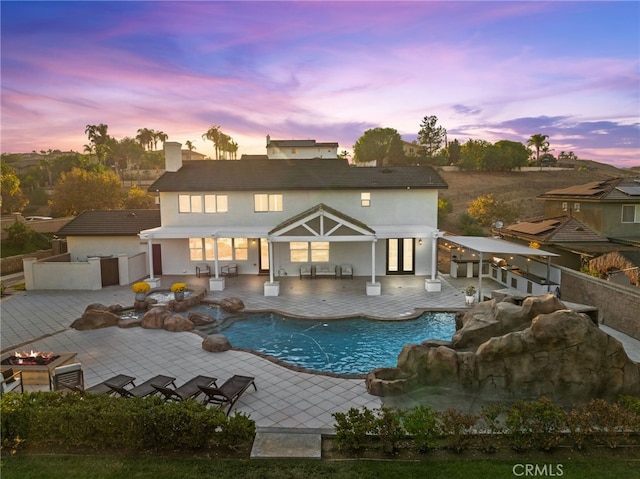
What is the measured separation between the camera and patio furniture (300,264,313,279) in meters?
24.1

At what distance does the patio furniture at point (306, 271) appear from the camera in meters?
24.1

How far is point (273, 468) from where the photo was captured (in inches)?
258

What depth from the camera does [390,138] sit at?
302 ft

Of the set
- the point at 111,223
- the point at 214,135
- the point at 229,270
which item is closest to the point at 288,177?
the point at 229,270

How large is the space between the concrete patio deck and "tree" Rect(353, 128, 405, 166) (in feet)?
229

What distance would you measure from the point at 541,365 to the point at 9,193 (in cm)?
5671

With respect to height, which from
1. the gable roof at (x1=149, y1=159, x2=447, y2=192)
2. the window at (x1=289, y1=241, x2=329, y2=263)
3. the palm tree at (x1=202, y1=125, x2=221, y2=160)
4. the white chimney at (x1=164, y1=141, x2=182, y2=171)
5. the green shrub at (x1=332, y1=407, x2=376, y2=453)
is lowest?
the green shrub at (x1=332, y1=407, x2=376, y2=453)

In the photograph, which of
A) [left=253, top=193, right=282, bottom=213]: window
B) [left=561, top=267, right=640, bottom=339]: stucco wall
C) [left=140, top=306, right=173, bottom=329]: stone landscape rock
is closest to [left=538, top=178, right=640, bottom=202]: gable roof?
[left=561, top=267, right=640, bottom=339]: stucco wall

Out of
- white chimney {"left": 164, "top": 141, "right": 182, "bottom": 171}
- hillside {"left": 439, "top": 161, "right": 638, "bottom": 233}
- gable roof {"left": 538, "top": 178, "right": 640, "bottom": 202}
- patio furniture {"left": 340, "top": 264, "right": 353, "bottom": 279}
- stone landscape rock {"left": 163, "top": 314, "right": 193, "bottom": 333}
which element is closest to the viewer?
stone landscape rock {"left": 163, "top": 314, "right": 193, "bottom": 333}

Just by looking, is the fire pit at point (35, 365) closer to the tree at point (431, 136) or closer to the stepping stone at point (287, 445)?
the stepping stone at point (287, 445)

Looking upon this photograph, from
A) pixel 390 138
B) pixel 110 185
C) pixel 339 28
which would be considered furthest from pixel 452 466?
pixel 390 138

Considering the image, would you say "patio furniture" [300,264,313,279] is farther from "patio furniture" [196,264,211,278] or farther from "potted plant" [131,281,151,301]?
"potted plant" [131,281,151,301]

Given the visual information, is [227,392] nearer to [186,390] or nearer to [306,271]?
[186,390]

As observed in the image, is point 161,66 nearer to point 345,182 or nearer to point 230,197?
point 230,197
